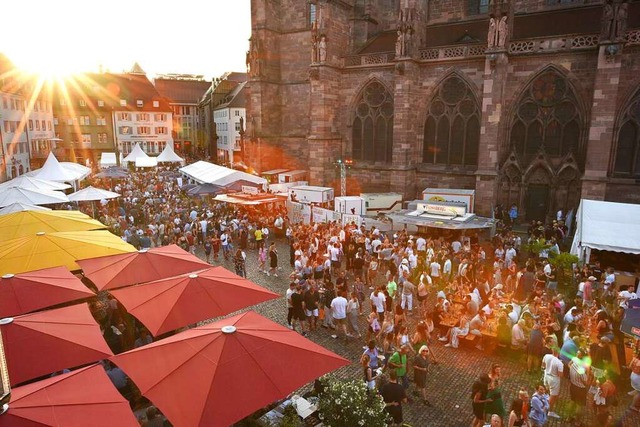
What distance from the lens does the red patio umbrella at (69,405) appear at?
4.95m

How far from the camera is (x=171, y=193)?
3086 centimetres

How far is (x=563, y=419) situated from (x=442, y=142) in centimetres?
2009

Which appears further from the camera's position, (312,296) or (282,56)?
(282,56)

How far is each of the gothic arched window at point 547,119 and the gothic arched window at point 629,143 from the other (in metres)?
1.96

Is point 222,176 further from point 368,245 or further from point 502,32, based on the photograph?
point 502,32

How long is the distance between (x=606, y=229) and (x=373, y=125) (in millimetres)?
16584

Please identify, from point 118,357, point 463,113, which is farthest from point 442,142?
point 118,357

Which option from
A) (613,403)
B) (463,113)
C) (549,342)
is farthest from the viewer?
(463,113)

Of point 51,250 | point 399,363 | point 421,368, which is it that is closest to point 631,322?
point 421,368

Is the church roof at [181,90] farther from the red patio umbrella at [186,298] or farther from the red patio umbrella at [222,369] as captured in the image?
the red patio umbrella at [222,369]

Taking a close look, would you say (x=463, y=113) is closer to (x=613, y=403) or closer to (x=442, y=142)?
(x=442, y=142)

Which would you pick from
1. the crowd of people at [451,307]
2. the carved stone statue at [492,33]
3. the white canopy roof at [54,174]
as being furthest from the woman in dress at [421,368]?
the white canopy roof at [54,174]

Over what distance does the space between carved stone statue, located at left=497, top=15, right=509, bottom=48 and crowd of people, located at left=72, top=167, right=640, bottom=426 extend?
9.34m

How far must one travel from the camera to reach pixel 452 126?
1035 inches
